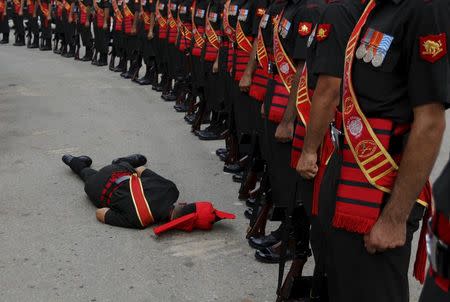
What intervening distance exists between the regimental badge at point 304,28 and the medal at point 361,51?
1.33m

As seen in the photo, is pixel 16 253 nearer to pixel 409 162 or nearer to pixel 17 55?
pixel 409 162

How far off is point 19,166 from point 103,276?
8.76ft

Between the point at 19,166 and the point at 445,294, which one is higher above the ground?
the point at 445,294

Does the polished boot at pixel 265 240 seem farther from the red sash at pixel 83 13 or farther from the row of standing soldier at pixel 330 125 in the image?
the red sash at pixel 83 13

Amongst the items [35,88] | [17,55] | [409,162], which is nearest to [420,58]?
[409,162]

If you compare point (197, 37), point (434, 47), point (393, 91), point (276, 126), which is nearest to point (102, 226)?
point (276, 126)

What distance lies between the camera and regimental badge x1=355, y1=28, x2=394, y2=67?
2.20m

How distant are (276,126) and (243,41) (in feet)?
5.29

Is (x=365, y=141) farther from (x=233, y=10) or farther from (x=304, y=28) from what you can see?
(x=233, y=10)

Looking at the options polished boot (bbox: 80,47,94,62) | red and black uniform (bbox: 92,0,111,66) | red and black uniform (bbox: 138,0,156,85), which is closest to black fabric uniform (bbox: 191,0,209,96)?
red and black uniform (bbox: 138,0,156,85)

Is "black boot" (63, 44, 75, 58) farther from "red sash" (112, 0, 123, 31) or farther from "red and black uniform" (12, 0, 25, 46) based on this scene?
"red sash" (112, 0, 123, 31)

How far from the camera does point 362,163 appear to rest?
7.70 ft

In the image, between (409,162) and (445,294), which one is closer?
(445,294)

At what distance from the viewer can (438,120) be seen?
214 centimetres
